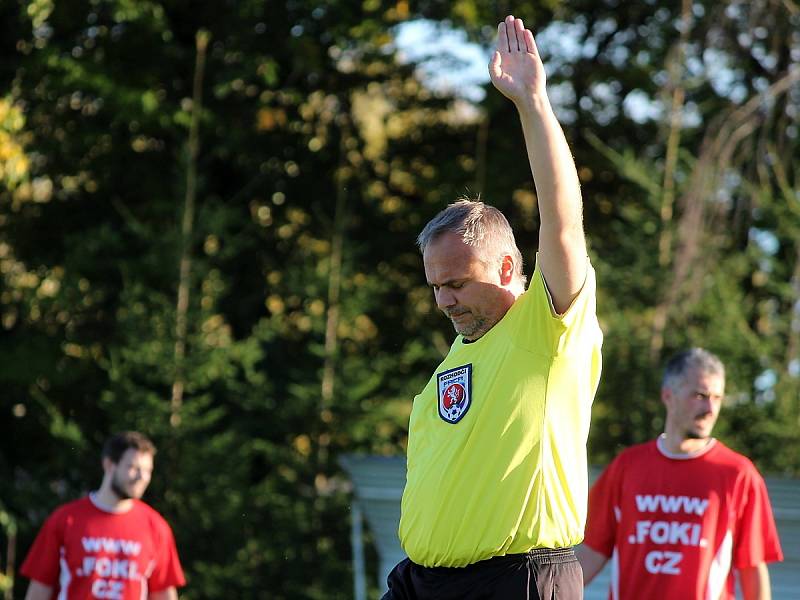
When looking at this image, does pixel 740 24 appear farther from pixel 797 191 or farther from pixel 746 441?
pixel 746 441

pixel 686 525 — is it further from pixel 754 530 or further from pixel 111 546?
pixel 111 546

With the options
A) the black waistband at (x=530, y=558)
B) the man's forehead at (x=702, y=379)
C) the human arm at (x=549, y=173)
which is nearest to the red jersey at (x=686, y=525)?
the man's forehead at (x=702, y=379)

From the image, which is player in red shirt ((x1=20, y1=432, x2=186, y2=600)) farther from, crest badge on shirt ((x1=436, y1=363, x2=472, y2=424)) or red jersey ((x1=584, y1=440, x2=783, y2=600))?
crest badge on shirt ((x1=436, y1=363, x2=472, y2=424))

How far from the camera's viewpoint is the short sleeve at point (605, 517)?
5.46 metres

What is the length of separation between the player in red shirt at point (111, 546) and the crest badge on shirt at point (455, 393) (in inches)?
151

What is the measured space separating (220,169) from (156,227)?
45.7 inches

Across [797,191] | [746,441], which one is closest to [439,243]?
[746,441]

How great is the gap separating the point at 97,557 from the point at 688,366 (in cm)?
337

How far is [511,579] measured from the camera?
10.4 ft

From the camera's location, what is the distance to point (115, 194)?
11.5 metres

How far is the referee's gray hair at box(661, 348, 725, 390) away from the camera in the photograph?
5.26 m

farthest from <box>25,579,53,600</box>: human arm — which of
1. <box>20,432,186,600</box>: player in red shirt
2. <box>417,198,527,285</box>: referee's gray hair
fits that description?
<box>417,198,527,285</box>: referee's gray hair

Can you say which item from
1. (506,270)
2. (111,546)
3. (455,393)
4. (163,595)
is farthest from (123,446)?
(506,270)

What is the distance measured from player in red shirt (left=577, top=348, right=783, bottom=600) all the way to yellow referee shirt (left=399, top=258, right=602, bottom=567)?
2066mm
